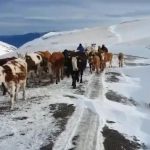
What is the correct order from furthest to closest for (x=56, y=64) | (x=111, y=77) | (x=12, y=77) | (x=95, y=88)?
(x=111, y=77) → (x=56, y=64) → (x=95, y=88) → (x=12, y=77)

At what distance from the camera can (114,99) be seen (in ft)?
82.6

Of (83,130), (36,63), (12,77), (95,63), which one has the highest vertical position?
(36,63)

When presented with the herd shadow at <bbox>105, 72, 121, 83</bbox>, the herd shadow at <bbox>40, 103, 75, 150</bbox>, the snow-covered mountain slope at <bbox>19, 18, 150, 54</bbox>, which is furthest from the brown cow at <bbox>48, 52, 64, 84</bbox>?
the snow-covered mountain slope at <bbox>19, 18, 150, 54</bbox>

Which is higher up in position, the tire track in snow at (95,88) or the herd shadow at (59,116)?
the tire track in snow at (95,88)

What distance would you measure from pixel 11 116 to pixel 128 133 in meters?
4.29

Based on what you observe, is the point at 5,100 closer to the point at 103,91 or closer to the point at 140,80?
the point at 103,91

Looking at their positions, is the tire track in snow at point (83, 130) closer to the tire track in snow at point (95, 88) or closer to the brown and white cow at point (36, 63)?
the tire track in snow at point (95, 88)

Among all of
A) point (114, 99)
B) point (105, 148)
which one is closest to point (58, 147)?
point (105, 148)

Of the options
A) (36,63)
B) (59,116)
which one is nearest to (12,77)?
(59,116)

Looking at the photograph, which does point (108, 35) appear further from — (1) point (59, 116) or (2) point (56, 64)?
(1) point (59, 116)

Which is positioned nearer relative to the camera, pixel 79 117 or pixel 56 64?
pixel 79 117

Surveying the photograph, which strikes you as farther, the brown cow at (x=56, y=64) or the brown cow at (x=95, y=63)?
the brown cow at (x=95, y=63)

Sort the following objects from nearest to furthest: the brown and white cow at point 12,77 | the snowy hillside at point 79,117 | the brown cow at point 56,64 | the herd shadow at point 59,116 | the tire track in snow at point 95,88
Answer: the herd shadow at point 59,116
the snowy hillside at point 79,117
the brown and white cow at point 12,77
the tire track in snow at point 95,88
the brown cow at point 56,64

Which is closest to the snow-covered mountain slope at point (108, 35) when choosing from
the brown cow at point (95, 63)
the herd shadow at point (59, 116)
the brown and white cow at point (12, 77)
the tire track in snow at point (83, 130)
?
the brown cow at point (95, 63)
